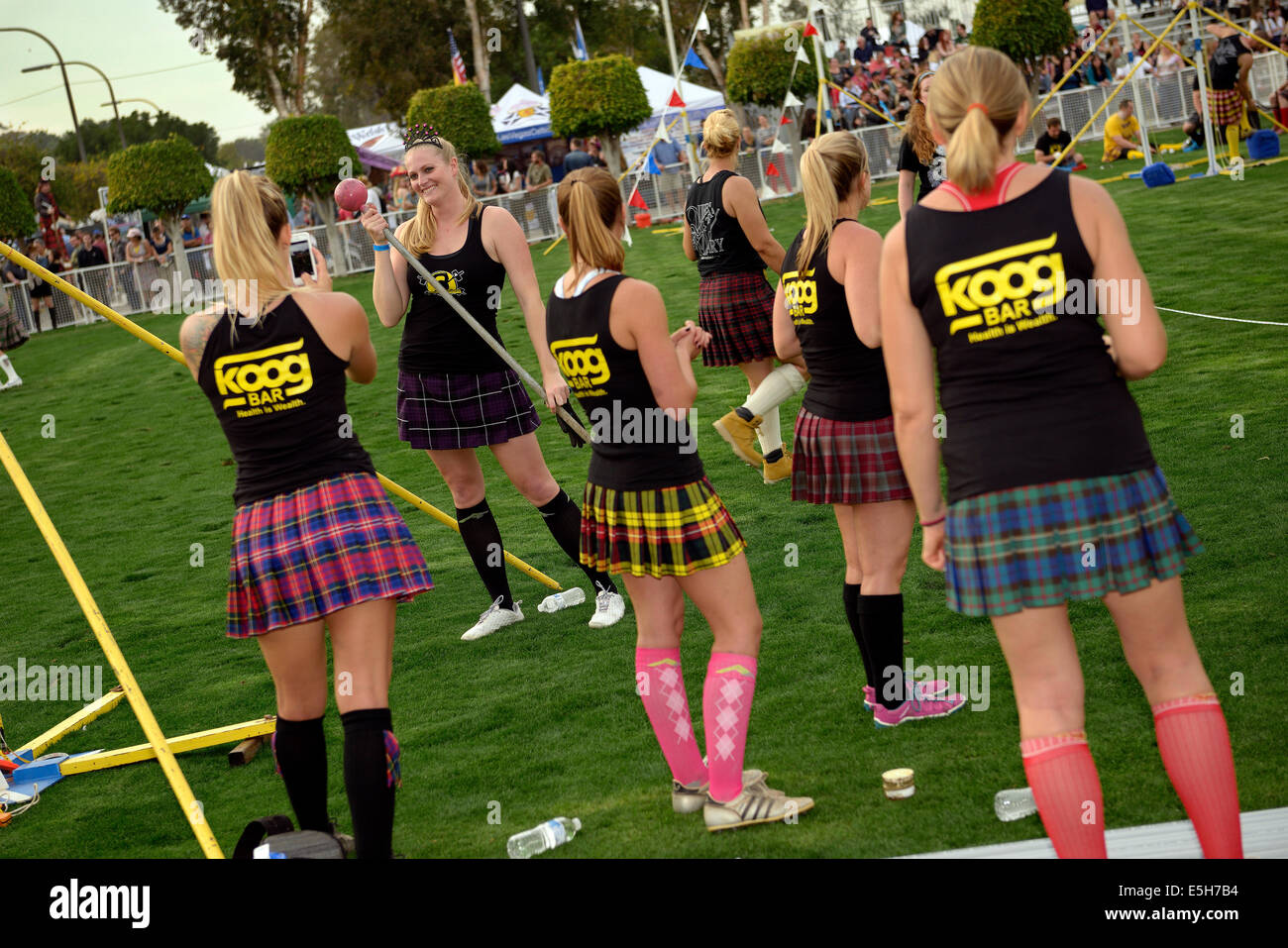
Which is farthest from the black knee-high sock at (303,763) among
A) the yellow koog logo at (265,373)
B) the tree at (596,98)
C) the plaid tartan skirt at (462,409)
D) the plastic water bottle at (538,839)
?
the tree at (596,98)

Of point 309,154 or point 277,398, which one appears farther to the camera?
point 309,154

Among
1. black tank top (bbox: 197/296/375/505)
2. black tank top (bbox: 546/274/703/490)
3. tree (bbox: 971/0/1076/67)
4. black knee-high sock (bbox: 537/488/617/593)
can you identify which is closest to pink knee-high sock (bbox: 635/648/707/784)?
black tank top (bbox: 546/274/703/490)

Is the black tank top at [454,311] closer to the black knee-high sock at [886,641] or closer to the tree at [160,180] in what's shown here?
the black knee-high sock at [886,641]

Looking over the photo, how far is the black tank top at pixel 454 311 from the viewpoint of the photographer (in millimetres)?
5422

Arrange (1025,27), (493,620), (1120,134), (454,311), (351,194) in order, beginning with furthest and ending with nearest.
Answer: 1. (1025,27)
2. (1120,134)
3. (493,620)
4. (454,311)
5. (351,194)

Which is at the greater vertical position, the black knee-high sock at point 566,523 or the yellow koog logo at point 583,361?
the yellow koog logo at point 583,361

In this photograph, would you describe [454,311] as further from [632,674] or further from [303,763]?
[303,763]

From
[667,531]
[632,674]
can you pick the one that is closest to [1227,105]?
[632,674]

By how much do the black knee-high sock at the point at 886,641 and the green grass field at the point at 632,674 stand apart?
15 cm

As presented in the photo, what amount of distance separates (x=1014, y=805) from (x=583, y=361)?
1.71 m

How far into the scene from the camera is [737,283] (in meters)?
6.79

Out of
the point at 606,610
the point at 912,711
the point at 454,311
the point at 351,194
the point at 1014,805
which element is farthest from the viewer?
the point at 606,610

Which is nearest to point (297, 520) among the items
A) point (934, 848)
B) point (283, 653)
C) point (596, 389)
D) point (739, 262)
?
point (283, 653)

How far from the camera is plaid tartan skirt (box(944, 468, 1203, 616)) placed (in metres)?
2.62
